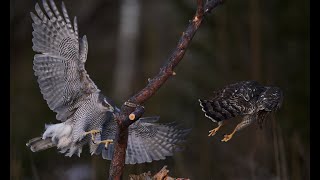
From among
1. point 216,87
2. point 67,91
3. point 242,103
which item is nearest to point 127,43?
point 216,87

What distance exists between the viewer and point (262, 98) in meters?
3.78

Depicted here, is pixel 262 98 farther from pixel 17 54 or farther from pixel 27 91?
pixel 17 54

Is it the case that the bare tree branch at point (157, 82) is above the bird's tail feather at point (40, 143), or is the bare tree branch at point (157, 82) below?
above

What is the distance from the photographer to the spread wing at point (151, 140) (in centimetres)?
475

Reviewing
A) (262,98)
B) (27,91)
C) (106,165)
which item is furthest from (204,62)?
(262,98)

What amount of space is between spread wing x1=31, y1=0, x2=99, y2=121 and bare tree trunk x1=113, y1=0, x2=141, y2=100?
6.66 metres

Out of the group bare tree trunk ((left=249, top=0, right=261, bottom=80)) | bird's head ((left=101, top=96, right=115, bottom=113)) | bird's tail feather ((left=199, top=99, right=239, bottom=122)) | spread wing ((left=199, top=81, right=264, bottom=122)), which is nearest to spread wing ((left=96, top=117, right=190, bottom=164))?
bird's head ((left=101, top=96, right=115, bottom=113))

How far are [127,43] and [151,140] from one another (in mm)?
7530

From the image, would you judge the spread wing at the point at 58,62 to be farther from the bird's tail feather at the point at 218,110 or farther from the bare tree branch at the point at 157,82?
the bird's tail feather at the point at 218,110

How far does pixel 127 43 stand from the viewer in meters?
12.3

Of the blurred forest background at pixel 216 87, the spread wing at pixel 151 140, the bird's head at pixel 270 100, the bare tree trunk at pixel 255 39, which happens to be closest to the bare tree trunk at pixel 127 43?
the blurred forest background at pixel 216 87

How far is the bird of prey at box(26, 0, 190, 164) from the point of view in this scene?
14.6 feet

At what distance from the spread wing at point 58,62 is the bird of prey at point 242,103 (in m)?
0.97

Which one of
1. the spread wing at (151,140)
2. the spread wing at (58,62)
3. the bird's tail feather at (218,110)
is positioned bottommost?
the spread wing at (151,140)
